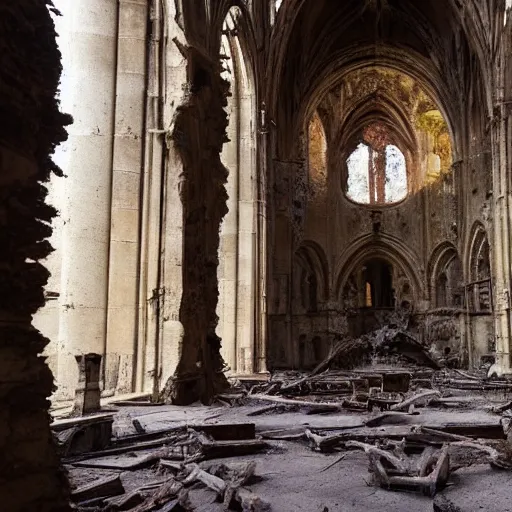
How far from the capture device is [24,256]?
10.3 ft

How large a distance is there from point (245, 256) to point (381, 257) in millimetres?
14350

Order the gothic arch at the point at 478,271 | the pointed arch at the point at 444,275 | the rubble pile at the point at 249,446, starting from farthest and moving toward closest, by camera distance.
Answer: the pointed arch at the point at 444,275 → the gothic arch at the point at 478,271 → the rubble pile at the point at 249,446

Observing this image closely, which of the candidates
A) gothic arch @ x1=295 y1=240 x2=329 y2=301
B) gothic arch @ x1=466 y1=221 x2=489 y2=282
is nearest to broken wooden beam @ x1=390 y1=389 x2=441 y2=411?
gothic arch @ x1=466 y1=221 x2=489 y2=282

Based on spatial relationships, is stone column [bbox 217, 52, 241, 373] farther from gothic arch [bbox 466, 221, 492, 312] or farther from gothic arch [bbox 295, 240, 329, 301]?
gothic arch [bbox 295, 240, 329, 301]

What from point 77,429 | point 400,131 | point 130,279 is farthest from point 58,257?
point 400,131

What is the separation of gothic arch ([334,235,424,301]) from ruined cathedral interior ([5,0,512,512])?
11 centimetres

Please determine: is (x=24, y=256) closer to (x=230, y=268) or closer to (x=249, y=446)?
(x=249, y=446)

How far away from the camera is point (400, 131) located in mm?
31125

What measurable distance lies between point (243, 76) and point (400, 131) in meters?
14.9

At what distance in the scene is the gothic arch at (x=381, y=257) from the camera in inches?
1142

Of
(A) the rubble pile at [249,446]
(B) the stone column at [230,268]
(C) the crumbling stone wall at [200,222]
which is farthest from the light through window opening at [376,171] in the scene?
(A) the rubble pile at [249,446]

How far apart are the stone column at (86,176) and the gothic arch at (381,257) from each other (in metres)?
19.9

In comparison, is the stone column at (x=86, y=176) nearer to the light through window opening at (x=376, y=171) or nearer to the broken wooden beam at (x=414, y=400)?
the broken wooden beam at (x=414, y=400)

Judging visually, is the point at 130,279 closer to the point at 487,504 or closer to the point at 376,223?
the point at 487,504
